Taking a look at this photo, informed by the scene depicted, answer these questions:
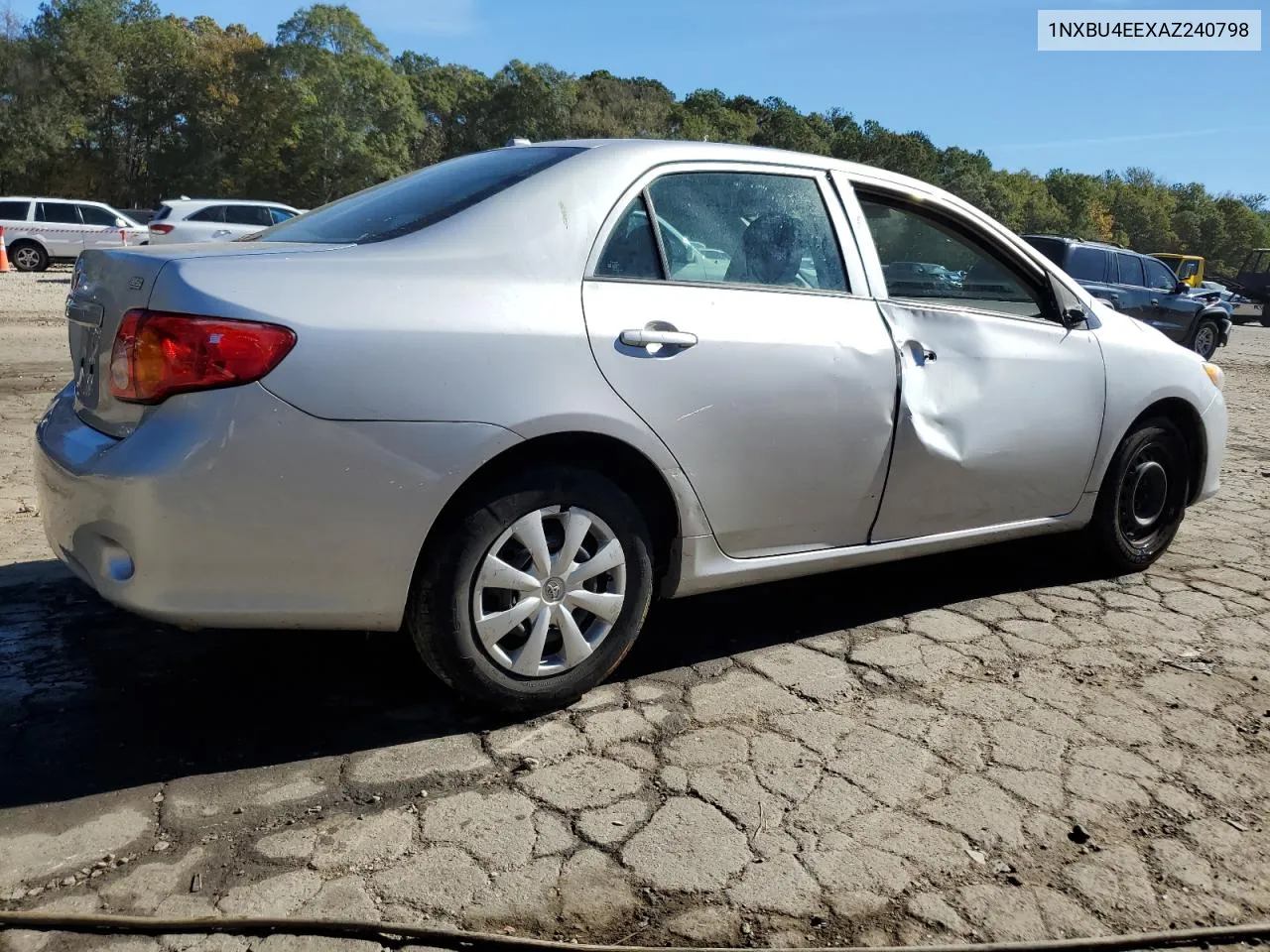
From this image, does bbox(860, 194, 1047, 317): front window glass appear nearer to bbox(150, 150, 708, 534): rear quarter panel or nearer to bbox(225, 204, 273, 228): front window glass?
bbox(150, 150, 708, 534): rear quarter panel

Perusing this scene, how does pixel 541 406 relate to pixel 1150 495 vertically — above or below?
above

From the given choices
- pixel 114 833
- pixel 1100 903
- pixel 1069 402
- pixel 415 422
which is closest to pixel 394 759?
pixel 114 833

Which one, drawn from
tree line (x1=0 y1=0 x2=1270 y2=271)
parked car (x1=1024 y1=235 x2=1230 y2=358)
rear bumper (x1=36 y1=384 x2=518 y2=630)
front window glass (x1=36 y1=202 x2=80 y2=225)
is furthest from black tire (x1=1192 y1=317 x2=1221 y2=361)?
tree line (x1=0 y1=0 x2=1270 y2=271)

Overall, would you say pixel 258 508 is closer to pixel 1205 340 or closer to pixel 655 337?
pixel 655 337

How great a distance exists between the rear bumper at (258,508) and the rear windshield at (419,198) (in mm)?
633

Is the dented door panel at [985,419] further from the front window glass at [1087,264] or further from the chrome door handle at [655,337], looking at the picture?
the front window glass at [1087,264]

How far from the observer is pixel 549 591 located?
294 centimetres

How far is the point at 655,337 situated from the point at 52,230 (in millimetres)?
23367

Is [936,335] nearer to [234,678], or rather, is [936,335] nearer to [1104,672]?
[1104,672]

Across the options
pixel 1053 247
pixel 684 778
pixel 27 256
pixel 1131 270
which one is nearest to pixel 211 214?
pixel 27 256

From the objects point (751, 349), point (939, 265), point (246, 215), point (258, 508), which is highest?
point (246, 215)

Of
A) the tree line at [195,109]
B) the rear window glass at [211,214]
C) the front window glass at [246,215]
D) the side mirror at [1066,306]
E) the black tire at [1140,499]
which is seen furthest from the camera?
the tree line at [195,109]

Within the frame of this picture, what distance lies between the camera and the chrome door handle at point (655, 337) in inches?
117

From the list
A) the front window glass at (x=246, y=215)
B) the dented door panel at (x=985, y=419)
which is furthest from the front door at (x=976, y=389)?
the front window glass at (x=246, y=215)
